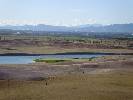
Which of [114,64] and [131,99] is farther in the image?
[114,64]

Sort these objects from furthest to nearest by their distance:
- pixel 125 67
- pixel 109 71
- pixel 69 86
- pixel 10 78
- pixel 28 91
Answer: pixel 125 67 → pixel 109 71 → pixel 10 78 → pixel 69 86 → pixel 28 91

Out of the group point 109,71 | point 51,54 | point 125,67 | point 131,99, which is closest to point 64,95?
point 131,99

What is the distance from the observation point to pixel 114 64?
5684 centimetres

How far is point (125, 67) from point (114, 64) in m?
3.28

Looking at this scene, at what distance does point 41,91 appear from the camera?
30547 millimetres

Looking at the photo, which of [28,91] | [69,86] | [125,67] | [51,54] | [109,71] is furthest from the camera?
[51,54]

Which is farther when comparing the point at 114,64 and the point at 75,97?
the point at 114,64

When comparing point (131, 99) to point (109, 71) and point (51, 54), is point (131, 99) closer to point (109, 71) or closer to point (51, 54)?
point (109, 71)

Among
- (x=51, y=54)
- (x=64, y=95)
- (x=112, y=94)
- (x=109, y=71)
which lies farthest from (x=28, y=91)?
(x=51, y=54)

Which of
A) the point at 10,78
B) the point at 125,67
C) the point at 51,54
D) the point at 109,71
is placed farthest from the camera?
the point at 51,54

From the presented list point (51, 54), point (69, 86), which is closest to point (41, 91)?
point (69, 86)

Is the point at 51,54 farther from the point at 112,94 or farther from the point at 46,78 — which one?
the point at 112,94

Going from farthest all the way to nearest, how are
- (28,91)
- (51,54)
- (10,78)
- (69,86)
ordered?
(51,54) → (10,78) → (69,86) → (28,91)

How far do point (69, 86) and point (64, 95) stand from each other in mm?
4177
